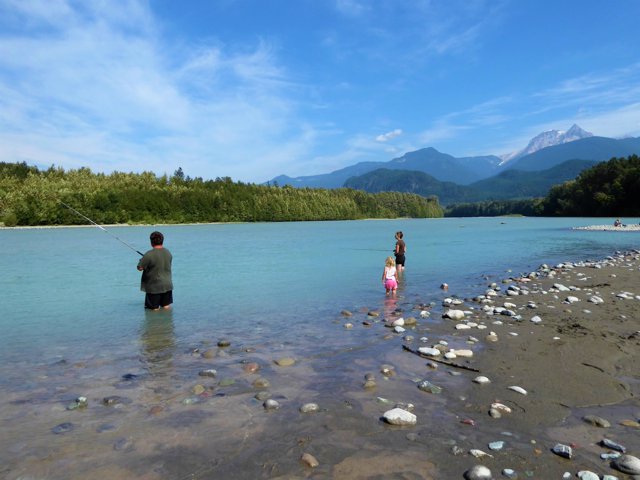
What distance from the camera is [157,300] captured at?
55.8 feet

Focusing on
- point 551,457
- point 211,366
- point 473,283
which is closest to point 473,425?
point 551,457

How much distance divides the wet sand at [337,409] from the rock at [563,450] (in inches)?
3.0

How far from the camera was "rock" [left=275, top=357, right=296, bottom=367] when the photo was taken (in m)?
10.3

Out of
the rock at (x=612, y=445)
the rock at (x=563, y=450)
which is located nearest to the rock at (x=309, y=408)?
the rock at (x=563, y=450)

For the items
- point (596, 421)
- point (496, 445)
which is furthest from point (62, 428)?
point (596, 421)

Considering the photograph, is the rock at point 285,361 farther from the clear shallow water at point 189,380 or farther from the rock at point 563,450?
the rock at point 563,450

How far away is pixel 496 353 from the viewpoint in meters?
10.6

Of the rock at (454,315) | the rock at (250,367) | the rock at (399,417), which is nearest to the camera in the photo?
the rock at (399,417)

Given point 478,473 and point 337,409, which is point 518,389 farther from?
point 337,409

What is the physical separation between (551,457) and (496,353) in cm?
500

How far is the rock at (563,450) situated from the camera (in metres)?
5.77

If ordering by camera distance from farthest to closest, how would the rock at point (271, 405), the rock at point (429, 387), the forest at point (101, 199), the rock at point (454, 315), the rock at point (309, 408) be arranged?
the forest at point (101, 199)
the rock at point (454, 315)
the rock at point (429, 387)
the rock at point (271, 405)
the rock at point (309, 408)

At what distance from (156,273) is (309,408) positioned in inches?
420

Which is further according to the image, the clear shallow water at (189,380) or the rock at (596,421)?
the rock at (596,421)
